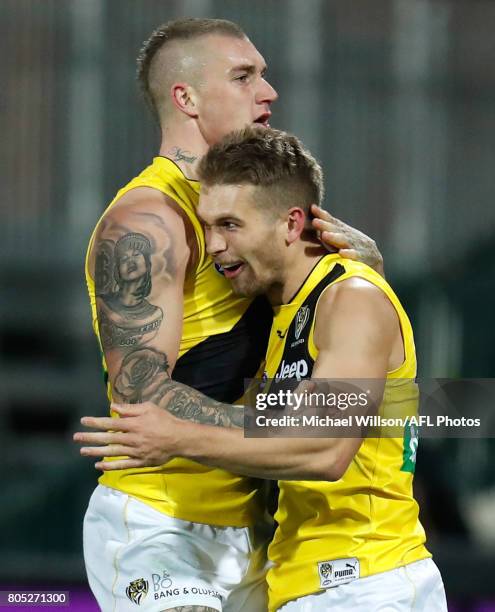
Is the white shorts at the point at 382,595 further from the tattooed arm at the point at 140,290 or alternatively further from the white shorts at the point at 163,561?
the tattooed arm at the point at 140,290

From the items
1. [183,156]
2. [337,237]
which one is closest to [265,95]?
[183,156]

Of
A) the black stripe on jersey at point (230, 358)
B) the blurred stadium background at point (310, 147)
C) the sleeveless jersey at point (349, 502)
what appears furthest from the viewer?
the blurred stadium background at point (310, 147)

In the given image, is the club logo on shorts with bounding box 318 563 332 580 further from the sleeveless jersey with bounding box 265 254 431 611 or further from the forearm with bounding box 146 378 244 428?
the forearm with bounding box 146 378 244 428

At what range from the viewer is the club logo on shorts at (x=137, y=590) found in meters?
3.11

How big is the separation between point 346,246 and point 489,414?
4.79 metres

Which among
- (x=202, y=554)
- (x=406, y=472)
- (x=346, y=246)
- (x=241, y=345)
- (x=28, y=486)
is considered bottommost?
(x=28, y=486)

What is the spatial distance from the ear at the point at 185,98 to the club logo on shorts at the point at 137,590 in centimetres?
149

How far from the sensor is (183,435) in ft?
8.87

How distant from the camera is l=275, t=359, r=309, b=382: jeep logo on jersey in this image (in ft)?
10.0

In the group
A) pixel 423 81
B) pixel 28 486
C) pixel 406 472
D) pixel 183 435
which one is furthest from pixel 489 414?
pixel 183 435

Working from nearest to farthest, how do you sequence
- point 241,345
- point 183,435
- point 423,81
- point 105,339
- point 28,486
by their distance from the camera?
1. point 183,435
2. point 105,339
3. point 241,345
4. point 28,486
5. point 423,81

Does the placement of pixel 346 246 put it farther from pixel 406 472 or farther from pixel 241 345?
pixel 406 472

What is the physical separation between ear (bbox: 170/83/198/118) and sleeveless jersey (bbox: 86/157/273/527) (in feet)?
0.89

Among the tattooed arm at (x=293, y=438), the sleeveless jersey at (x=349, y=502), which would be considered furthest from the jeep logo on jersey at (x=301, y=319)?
the tattooed arm at (x=293, y=438)
